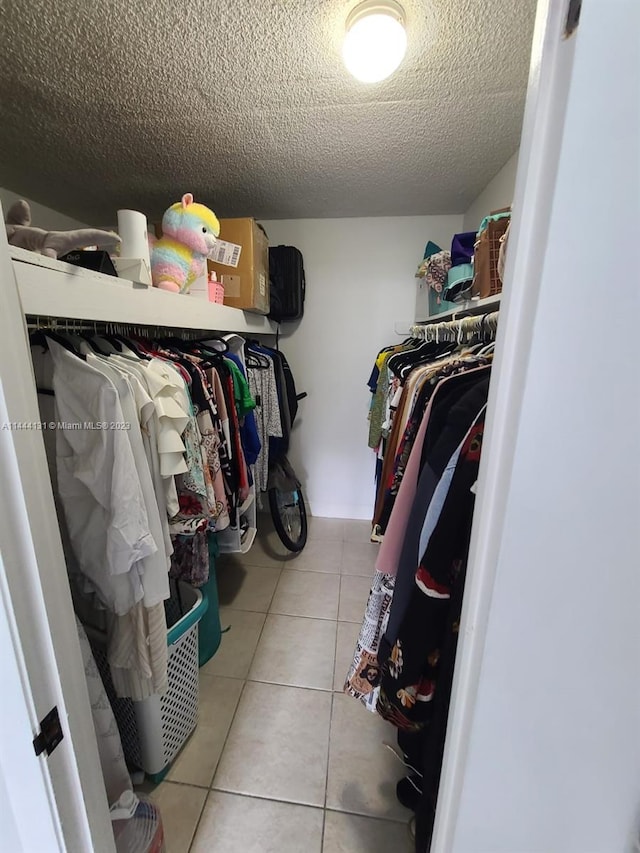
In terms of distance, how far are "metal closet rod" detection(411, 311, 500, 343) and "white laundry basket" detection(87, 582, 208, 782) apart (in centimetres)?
134

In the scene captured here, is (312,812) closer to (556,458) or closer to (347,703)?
(347,703)

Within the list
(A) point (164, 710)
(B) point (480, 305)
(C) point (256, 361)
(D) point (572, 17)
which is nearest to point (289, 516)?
(C) point (256, 361)

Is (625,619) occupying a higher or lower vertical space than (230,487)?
higher

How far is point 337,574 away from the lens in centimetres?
230

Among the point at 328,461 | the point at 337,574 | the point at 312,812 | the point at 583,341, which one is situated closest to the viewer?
the point at 583,341

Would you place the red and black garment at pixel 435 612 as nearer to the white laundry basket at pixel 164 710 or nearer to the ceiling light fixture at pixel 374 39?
the white laundry basket at pixel 164 710

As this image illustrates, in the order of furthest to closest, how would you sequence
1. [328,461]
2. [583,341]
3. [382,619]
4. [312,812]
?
[328,461] → [312,812] → [382,619] → [583,341]

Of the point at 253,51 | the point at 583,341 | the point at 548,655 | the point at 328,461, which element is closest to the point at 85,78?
the point at 253,51

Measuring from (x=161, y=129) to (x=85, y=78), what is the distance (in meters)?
0.31

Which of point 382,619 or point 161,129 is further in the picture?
point 161,129

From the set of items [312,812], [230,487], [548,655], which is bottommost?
[312,812]

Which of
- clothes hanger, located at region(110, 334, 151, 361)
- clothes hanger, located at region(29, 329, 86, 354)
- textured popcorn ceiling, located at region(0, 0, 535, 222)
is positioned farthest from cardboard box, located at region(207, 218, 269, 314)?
clothes hanger, located at region(29, 329, 86, 354)

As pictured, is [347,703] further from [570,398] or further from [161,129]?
[161,129]

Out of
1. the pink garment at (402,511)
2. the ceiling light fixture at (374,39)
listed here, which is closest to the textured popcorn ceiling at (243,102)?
the ceiling light fixture at (374,39)
